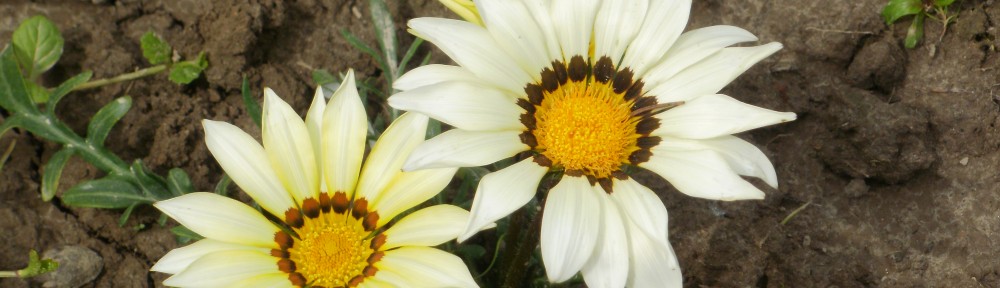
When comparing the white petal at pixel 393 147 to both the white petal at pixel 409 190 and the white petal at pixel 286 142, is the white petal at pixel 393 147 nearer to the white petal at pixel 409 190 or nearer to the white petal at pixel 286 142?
the white petal at pixel 409 190

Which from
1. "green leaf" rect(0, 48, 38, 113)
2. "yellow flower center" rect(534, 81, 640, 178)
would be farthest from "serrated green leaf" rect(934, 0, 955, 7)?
"green leaf" rect(0, 48, 38, 113)

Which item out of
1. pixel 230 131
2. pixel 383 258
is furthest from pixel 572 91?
pixel 230 131

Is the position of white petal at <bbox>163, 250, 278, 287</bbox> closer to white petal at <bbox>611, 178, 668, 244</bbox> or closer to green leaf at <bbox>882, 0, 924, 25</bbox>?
white petal at <bbox>611, 178, 668, 244</bbox>

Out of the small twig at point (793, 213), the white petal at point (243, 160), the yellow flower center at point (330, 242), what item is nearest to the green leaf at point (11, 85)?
the white petal at point (243, 160)

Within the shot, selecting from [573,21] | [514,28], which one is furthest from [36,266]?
[573,21]

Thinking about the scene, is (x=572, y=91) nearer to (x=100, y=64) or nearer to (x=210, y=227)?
(x=210, y=227)

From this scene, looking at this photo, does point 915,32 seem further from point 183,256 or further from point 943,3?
point 183,256
